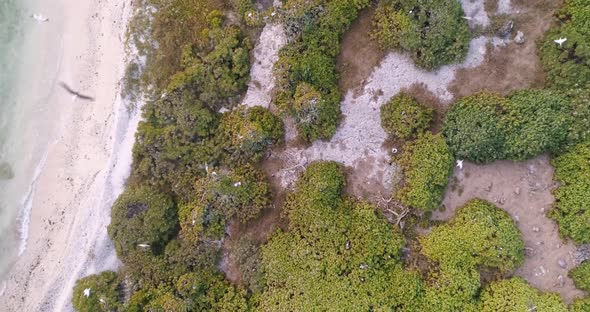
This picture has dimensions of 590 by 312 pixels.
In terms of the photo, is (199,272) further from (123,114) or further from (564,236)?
(564,236)

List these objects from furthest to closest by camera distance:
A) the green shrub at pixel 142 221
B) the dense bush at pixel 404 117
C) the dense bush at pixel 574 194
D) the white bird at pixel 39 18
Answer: the white bird at pixel 39 18 → the green shrub at pixel 142 221 → the dense bush at pixel 404 117 → the dense bush at pixel 574 194

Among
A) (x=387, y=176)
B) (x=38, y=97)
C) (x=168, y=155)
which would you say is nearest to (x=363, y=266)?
(x=387, y=176)

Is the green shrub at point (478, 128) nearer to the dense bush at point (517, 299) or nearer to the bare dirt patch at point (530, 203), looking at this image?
the bare dirt patch at point (530, 203)

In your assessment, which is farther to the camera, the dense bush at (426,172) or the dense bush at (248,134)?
the dense bush at (248,134)

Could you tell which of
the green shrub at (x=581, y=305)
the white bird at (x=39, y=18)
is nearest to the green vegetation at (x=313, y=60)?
the green shrub at (x=581, y=305)

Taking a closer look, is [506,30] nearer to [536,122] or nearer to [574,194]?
[536,122]

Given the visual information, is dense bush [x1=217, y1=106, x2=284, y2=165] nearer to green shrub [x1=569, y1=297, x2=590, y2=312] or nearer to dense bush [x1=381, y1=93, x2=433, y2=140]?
dense bush [x1=381, y1=93, x2=433, y2=140]
